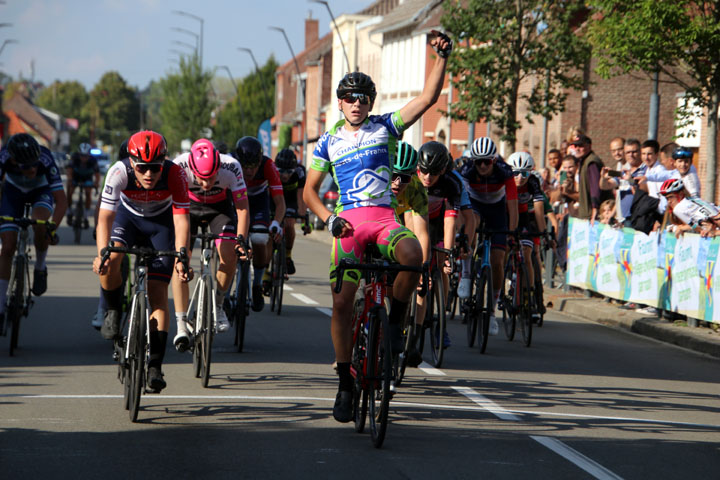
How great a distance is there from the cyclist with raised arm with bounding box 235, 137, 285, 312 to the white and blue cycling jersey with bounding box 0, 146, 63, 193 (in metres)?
1.71

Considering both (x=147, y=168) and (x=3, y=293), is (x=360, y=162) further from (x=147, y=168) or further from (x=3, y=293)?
(x=3, y=293)

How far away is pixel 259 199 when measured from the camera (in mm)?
12336

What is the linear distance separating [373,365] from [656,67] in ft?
45.0

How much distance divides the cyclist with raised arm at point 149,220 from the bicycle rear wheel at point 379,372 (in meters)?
1.44

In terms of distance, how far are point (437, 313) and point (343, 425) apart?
9.86 feet

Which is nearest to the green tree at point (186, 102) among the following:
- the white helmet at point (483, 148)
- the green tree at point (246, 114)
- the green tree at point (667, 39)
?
the green tree at point (246, 114)

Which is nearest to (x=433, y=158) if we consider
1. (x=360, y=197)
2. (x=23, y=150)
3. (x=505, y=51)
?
(x=360, y=197)

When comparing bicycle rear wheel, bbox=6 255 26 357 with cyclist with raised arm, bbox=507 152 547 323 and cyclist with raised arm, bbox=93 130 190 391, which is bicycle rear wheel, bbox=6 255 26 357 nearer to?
cyclist with raised arm, bbox=93 130 190 391

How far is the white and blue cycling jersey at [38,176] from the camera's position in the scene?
11.3m

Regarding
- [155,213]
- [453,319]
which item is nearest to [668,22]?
[453,319]

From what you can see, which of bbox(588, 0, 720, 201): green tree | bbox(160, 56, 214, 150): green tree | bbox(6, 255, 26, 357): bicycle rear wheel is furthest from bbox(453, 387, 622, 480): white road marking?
bbox(160, 56, 214, 150): green tree

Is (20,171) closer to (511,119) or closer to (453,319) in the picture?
(453,319)

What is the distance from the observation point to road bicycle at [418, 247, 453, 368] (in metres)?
10.4

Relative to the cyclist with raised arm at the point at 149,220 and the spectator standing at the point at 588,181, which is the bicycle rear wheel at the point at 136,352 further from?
the spectator standing at the point at 588,181
